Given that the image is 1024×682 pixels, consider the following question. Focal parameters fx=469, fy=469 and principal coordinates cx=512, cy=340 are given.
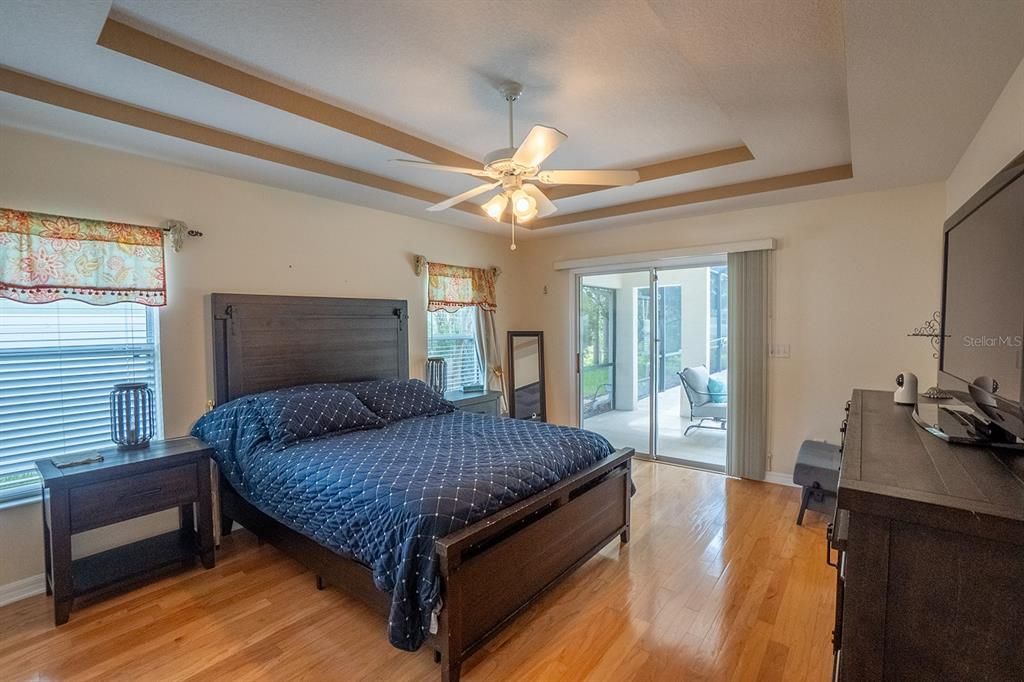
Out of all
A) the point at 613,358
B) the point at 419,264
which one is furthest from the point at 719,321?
the point at 419,264

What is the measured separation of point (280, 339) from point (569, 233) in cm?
320

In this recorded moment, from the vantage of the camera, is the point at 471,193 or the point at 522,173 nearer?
the point at 522,173

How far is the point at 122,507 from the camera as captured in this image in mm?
2428

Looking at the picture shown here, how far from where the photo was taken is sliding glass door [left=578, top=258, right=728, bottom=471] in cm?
467

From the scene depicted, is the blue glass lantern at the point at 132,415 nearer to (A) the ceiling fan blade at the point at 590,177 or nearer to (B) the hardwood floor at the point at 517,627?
(B) the hardwood floor at the point at 517,627

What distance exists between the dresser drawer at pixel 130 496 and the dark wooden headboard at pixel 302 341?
68 cm

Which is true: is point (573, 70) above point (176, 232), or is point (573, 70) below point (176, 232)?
above

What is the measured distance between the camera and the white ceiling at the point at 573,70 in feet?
5.51

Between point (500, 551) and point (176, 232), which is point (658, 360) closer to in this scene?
point (500, 551)

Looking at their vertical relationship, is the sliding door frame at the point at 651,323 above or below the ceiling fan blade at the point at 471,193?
below

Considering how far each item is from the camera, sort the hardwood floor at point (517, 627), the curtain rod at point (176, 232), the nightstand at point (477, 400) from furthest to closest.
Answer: the nightstand at point (477, 400) < the curtain rod at point (176, 232) < the hardwood floor at point (517, 627)

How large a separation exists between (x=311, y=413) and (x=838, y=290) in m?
4.07

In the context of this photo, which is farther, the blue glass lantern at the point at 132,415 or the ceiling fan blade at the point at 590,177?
the blue glass lantern at the point at 132,415

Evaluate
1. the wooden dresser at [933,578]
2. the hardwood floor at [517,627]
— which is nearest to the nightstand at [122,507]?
the hardwood floor at [517,627]
